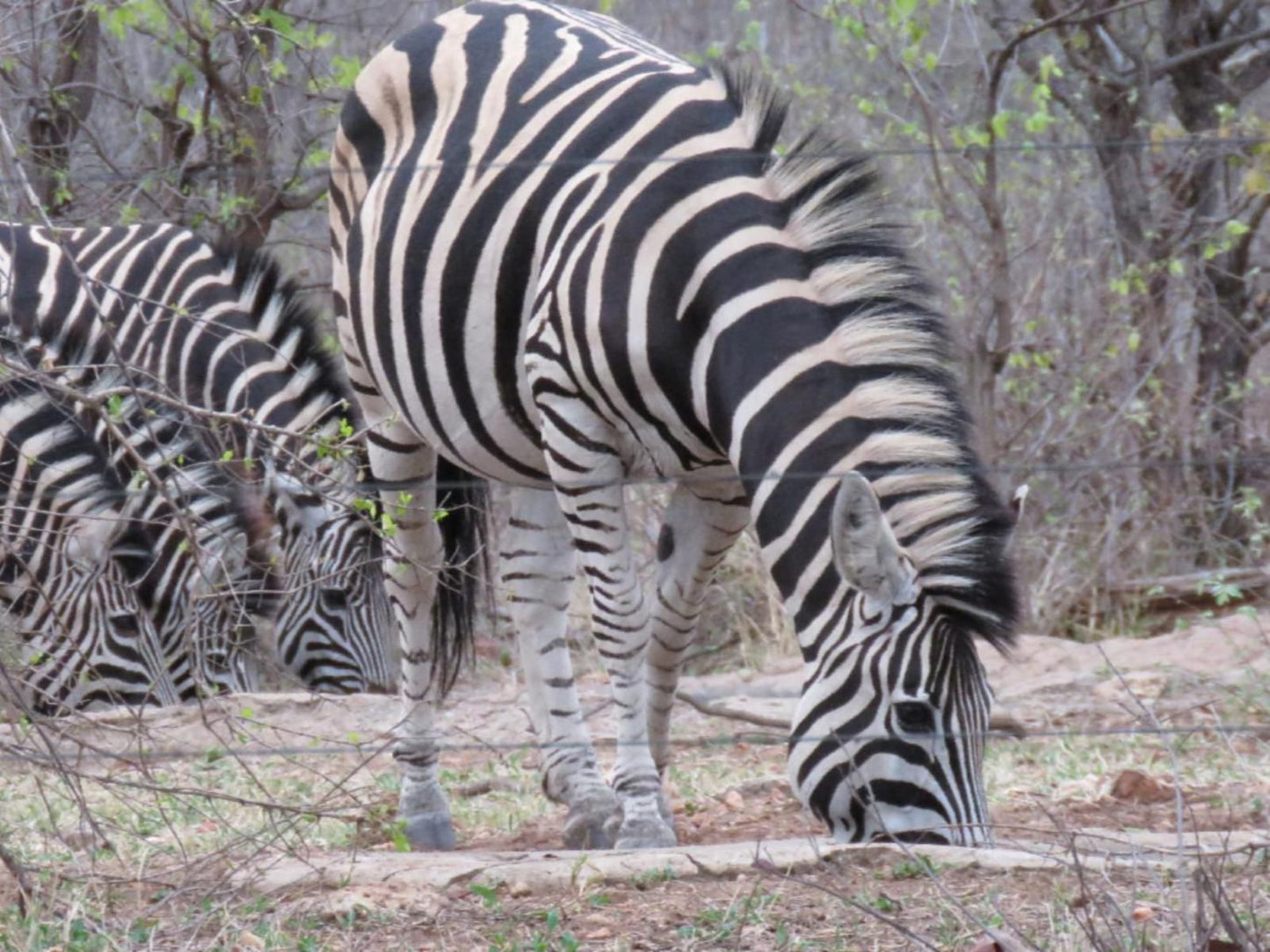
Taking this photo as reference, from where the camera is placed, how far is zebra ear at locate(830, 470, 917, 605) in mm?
3684

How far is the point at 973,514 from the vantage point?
3822mm

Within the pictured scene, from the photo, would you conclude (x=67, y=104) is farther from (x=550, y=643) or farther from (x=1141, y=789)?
(x=1141, y=789)

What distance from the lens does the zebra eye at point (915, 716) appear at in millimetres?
3809

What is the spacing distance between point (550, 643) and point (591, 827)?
27.4 inches

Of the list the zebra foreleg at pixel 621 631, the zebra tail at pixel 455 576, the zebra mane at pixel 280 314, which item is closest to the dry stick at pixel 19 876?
the zebra foreleg at pixel 621 631

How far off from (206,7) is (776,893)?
5502 millimetres

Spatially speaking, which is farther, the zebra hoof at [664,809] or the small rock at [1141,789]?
the small rock at [1141,789]

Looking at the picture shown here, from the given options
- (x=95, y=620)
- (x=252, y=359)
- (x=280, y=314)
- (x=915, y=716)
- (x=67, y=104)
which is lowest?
(x=95, y=620)

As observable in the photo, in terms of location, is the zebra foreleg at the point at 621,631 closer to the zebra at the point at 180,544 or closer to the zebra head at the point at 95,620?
the zebra at the point at 180,544

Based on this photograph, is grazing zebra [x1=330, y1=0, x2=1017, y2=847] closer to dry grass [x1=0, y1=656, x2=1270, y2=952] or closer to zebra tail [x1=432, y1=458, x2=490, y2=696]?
zebra tail [x1=432, y1=458, x2=490, y2=696]

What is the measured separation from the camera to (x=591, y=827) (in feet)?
16.6

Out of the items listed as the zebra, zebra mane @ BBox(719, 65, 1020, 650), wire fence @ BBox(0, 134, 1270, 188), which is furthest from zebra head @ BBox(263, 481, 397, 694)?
zebra mane @ BBox(719, 65, 1020, 650)

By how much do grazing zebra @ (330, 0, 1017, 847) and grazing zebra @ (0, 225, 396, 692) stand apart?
4.00 feet

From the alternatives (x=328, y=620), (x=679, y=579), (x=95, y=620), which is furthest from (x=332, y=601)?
(x=679, y=579)
